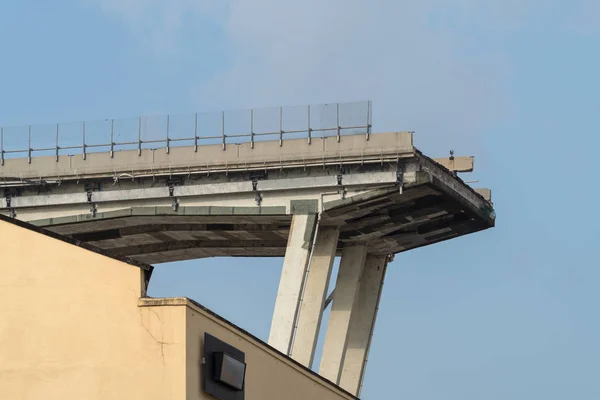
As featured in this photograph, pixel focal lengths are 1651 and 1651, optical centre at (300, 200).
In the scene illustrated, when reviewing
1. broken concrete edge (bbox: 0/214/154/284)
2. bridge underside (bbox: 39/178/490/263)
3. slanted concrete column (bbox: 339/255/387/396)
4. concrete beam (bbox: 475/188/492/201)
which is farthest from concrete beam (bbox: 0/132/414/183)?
broken concrete edge (bbox: 0/214/154/284)

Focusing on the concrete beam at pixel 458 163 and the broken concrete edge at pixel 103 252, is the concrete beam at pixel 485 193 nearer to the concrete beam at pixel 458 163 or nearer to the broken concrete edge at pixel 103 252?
the concrete beam at pixel 458 163

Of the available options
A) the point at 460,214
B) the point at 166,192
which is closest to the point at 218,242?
the point at 166,192

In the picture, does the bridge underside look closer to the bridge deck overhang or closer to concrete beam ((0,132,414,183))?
the bridge deck overhang

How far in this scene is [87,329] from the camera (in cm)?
3325

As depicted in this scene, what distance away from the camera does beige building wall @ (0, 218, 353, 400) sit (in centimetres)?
3253

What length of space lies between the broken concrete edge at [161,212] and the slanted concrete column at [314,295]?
309 cm

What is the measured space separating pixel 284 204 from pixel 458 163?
28.1 ft

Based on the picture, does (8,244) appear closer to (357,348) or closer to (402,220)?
(402,220)

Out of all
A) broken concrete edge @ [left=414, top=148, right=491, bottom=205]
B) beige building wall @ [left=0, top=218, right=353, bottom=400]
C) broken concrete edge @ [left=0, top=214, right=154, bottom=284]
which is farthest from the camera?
broken concrete edge @ [left=414, top=148, right=491, bottom=205]

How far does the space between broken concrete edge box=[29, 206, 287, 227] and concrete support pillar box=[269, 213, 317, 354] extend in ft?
3.99

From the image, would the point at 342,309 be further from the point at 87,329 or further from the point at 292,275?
the point at 87,329

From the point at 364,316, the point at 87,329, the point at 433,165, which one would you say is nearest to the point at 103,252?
the point at 87,329

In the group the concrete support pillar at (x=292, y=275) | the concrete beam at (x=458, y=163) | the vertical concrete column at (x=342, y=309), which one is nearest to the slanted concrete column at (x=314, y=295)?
the concrete support pillar at (x=292, y=275)

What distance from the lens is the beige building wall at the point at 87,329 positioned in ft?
107
